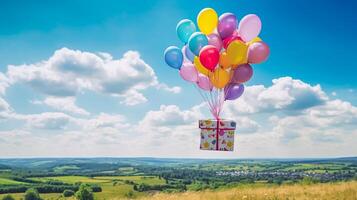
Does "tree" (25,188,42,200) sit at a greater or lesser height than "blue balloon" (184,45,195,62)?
lesser

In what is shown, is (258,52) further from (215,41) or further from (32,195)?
(32,195)

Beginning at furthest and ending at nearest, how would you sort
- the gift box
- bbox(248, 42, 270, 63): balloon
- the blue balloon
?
1. the blue balloon
2. bbox(248, 42, 270, 63): balloon
3. the gift box

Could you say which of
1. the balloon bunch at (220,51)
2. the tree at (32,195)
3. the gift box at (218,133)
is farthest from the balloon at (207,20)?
the tree at (32,195)

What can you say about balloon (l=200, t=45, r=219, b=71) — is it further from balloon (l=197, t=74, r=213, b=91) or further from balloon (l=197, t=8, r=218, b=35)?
balloon (l=197, t=74, r=213, b=91)

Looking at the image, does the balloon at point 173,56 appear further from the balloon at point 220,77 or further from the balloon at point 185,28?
the balloon at point 220,77

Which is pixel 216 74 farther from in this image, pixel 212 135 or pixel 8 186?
pixel 8 186

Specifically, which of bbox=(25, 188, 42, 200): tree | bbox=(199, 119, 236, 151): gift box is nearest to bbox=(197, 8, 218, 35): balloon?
bbox=(199, 119, 236, 151): gift box

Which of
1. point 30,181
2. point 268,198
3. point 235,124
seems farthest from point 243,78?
point 30,181
